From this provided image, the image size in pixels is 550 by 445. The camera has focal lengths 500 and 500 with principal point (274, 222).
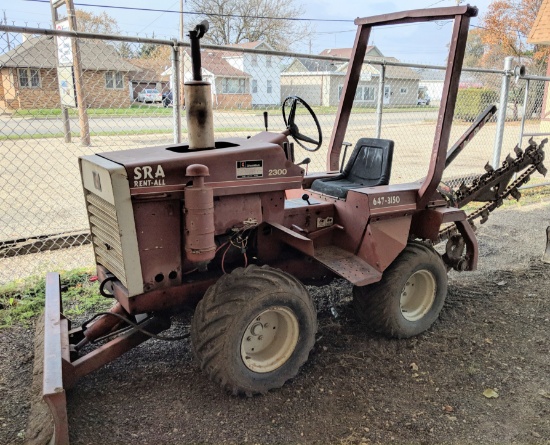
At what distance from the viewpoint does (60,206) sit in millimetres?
7574

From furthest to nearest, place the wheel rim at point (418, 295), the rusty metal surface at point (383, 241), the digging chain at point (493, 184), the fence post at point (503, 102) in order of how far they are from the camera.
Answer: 1. the fence post at point (503, 102)
2. the digging chain at point (493, 184)
3. the wheel rim at point (418, 295)
4. the rusty metal surface at point (383, 241)

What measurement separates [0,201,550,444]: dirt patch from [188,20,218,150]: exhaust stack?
1.39 m

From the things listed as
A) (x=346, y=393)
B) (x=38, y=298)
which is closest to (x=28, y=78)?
(x=38, y=298)

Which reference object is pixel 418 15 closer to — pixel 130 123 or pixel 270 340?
pixel 270 340

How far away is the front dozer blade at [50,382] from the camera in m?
2.24

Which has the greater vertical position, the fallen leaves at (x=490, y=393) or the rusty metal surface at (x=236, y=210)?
the rusty metal surface at (x=236, y=210)

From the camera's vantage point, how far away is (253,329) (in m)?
2.86

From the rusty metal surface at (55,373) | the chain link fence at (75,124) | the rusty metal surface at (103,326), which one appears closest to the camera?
the rusty metal surface at (55,373)

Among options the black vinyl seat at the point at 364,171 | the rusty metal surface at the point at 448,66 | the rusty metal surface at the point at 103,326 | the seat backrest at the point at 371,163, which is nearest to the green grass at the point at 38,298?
the rusty metal surface at the point at 103,326

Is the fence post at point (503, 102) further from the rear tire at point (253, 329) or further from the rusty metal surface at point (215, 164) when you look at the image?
the rear tire at point (253, 329)

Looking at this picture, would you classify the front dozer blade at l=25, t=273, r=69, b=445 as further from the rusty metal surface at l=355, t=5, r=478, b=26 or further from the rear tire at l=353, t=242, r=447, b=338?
the rusty metal surface at l=355, t=5, r=478, b=26

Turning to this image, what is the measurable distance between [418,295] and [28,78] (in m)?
8.13

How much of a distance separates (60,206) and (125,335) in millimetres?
5260

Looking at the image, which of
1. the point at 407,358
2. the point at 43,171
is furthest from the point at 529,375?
the point at 43,171
